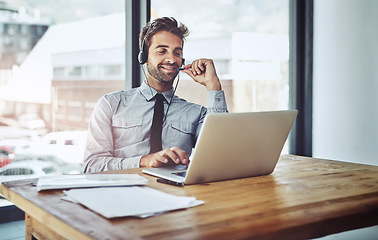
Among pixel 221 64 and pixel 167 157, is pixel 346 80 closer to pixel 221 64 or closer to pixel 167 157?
pixel 221 64

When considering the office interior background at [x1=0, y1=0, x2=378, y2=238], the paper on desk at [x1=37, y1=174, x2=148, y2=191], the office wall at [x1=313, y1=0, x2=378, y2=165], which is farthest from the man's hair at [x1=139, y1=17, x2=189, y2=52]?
the office wall at [x1=313, y1=0, x2=378, y2=165]

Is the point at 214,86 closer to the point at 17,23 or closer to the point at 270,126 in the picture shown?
the point at 270,126

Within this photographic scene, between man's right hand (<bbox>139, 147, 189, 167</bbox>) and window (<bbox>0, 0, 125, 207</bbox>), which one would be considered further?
window (<bbox>0, 0, 125, 207</bbox>)

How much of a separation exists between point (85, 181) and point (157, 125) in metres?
1.02

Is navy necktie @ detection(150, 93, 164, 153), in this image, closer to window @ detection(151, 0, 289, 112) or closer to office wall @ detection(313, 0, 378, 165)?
window @ detection(151, 0, 289, 112)

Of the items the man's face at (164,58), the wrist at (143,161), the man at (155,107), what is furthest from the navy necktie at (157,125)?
the wrist at (143,161)

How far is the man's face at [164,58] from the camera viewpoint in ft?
8.06

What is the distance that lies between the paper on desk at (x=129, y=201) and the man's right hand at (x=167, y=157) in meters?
0.36

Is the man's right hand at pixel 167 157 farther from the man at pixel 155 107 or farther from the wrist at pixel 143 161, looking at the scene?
the man at pixel 155 107

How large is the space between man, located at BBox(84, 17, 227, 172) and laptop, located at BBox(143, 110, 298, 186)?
66cm

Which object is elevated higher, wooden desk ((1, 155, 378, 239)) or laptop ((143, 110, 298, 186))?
laptop ((143, 110, 298, 186))

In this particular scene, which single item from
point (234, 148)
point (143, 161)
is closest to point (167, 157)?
point (143, 161)

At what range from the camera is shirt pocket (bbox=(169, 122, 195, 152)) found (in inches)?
95.0

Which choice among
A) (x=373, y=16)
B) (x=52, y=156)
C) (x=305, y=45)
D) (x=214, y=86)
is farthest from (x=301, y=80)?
(x=52, y=156)
